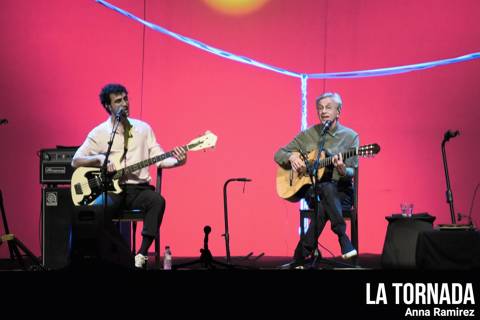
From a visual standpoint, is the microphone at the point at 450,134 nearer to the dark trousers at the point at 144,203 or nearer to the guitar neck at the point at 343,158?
the guitar neck at the point at 343,158

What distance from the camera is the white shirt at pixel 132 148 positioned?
491cm

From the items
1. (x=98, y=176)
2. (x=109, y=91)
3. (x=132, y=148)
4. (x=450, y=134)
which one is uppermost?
(x=109, y=91)

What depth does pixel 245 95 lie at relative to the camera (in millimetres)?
5969

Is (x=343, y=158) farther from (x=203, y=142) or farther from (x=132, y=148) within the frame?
(x=132, y=148)

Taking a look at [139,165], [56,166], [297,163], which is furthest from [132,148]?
[297,163]

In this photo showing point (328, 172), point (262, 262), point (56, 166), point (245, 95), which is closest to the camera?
point (328, 172)

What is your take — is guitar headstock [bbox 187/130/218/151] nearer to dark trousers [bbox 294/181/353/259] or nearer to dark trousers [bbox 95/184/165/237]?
dark trousers [bbox 95/184/165/237]

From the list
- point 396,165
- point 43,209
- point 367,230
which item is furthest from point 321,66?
point 43,209

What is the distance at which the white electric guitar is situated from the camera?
4.84 meters

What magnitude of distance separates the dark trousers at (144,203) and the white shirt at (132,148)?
0.11 metres

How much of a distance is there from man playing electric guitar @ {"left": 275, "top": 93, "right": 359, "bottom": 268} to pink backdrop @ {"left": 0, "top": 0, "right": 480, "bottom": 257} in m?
0.89

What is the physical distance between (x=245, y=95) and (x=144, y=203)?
65.9 inches

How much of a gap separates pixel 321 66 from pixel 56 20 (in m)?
2.38

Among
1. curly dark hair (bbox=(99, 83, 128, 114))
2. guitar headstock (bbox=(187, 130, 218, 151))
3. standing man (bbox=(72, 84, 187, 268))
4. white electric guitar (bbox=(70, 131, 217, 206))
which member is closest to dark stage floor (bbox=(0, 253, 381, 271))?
standing man (bbox=(72, 84, 187, 268))
